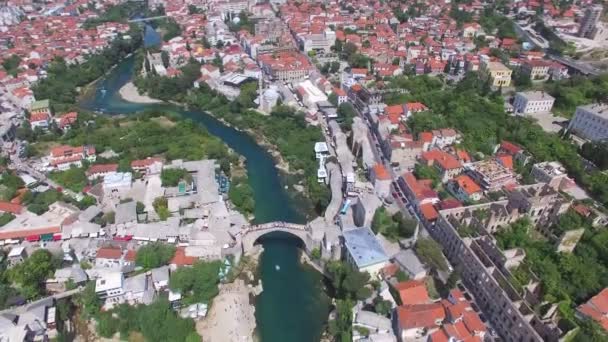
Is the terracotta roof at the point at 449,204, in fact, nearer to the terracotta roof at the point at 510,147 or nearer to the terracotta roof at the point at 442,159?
the terracotta roof at the point at 442,159

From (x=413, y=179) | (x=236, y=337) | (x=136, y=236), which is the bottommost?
(x=236, y=337)

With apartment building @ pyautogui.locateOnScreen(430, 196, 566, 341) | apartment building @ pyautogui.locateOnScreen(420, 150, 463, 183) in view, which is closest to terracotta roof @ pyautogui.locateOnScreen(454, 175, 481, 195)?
apartment building @ pyautogui.locateOnScreen(420, 150, 463, 183)

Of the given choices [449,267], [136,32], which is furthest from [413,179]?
[136,32]

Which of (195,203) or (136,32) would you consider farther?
(136,32)

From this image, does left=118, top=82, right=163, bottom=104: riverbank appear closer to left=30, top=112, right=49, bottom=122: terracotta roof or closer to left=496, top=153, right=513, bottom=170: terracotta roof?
left=30, top=112, right=49, bottom=122: terracotta roof

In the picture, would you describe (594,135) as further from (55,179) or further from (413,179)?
(55,179)

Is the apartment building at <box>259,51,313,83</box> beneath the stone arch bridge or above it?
above
